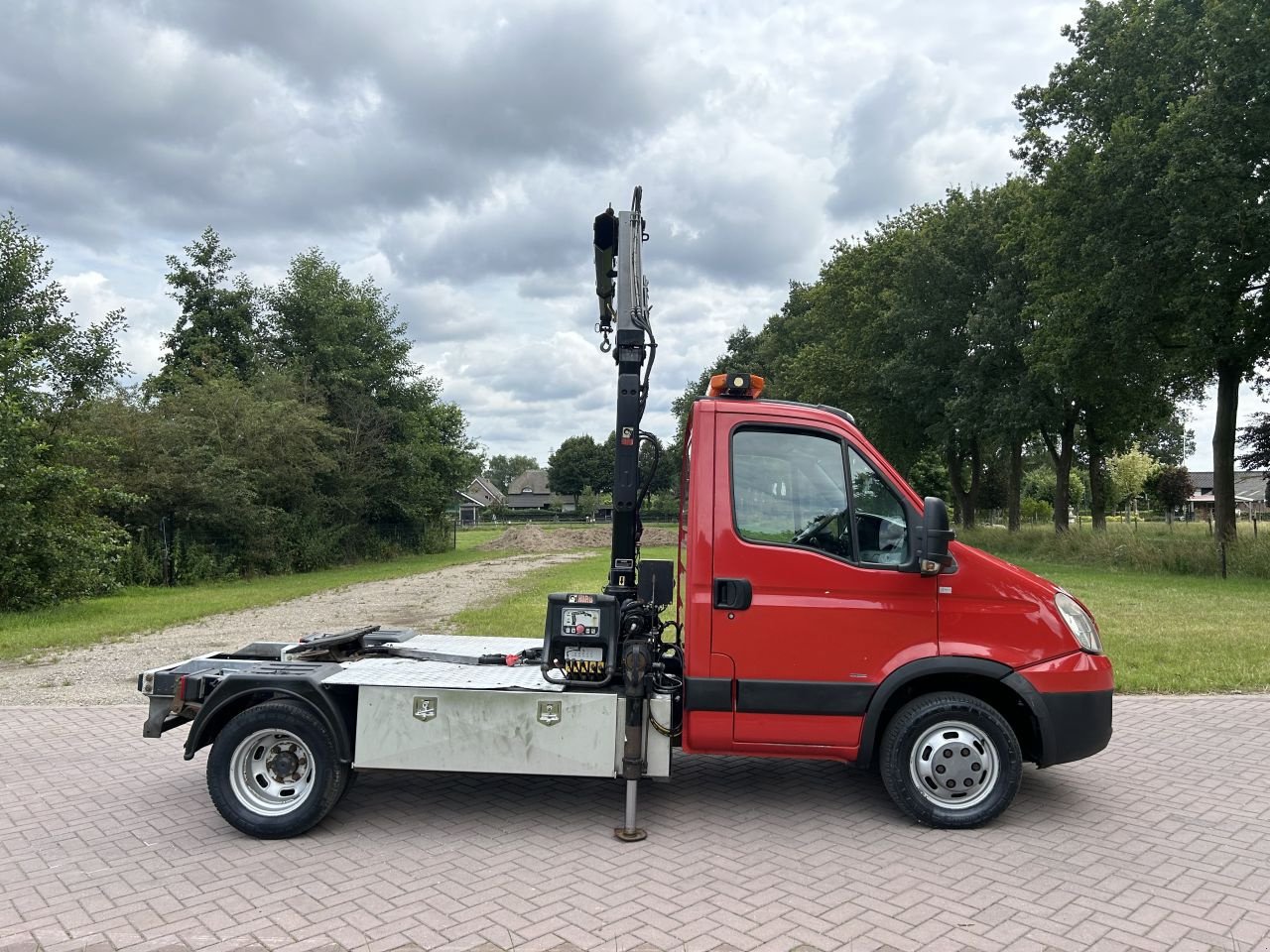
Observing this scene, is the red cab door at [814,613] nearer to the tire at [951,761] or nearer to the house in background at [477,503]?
the tire at [951,761]

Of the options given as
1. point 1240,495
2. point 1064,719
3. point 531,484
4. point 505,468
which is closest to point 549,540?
point 1064,719

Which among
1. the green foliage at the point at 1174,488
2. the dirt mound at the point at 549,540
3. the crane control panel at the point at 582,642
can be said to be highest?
the green foliage at the point at 1174,488

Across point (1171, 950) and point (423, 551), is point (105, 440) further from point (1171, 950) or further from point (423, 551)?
point (423, 551)

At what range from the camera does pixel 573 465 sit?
4537 inches

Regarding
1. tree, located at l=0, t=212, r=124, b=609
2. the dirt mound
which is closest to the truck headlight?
tree, located at l=0, t=212, r=124, b=609

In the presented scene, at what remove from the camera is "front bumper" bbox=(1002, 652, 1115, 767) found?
4988mm

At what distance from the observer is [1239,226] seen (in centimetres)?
1995

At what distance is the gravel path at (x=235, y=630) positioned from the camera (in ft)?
30.0

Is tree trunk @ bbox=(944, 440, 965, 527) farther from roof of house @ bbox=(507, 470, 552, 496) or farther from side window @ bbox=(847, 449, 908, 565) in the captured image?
roof of house @ bbox=(507, 470, 552, 496)

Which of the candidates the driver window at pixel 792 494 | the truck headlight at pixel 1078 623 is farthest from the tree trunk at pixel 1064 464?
the driver window at pixel 792 494

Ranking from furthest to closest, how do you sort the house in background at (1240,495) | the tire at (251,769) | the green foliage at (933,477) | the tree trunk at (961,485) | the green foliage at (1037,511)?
1. the house in background at (1240,495)
2. the green foliage at (1037,511)
3. the green foliage at (933,477)
4. the tree trunk at (961,485)
5. the tire at (251,769)

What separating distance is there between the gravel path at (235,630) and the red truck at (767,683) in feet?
14.9

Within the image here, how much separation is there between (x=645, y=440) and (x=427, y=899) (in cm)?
298

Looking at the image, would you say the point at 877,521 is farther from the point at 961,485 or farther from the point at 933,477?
the point at 933,477
